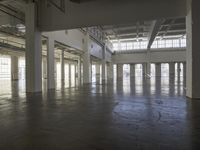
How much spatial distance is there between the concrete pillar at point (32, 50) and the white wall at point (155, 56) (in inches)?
942

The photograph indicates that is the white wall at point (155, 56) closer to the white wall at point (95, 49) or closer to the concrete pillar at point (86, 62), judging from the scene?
the white wall at point (95, 49)

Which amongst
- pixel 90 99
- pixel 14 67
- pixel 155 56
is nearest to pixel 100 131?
pixel 90 99

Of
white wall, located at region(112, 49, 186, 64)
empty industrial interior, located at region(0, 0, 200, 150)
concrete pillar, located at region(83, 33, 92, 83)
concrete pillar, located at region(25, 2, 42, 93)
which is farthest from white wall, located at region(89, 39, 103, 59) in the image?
concrete pillar, located at region(25, 2, 42, 93)

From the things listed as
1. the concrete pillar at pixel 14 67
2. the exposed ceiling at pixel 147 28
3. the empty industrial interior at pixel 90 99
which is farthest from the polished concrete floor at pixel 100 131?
the concrete pillar at pixel 14 67

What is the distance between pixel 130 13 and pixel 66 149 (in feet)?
23.5

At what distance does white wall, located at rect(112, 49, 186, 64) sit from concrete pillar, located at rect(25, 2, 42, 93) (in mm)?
23920

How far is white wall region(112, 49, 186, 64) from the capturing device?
98.5ft

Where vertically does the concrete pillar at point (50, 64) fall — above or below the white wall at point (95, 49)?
below

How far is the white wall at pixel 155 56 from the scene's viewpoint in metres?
30.0

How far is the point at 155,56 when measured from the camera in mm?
30844

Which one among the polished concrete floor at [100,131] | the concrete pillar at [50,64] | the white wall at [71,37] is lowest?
the polished concrete floor at [100,131]

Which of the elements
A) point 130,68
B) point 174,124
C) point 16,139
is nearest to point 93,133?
point 16,139

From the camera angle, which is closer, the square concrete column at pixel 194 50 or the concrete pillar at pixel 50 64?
the square concrete column at pixel 194 50

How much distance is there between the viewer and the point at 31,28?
959 centimetres
